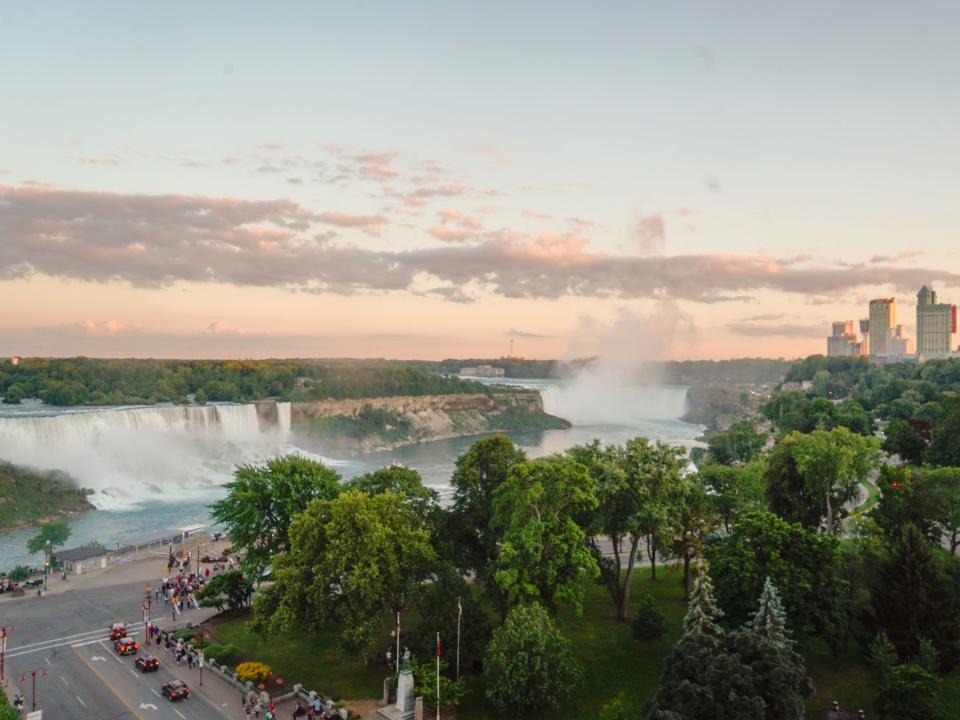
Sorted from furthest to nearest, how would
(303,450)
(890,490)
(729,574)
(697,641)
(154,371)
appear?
(154,371)
(303,450)
(890,490)
(729,574)
(697,641)

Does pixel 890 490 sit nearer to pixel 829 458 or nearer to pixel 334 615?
pixel 829 458

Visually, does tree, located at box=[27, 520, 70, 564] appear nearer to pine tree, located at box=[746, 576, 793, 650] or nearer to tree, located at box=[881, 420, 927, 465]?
pine tree, located at box=[746, 576, 793, 650]

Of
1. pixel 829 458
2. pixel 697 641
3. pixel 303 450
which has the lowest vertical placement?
pixel 303 450

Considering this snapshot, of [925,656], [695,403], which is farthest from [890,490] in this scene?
[695,403]

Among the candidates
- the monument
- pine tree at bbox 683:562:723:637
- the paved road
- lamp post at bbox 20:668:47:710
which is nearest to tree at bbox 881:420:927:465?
pine tree at bbox 683:562:723:637

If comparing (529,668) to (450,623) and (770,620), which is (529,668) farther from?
(770,620)

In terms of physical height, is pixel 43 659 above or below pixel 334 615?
below
